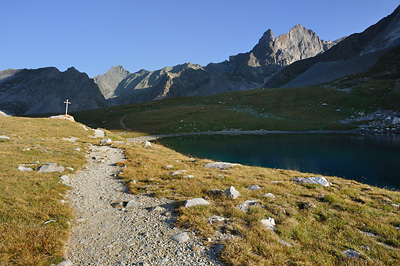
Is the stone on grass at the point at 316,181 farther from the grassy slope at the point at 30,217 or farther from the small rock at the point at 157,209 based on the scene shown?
the grassy slope at the point at 30,217

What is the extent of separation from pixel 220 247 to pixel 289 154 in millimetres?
41662

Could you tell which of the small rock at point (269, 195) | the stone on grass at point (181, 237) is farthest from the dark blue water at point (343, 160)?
the stone on grass at point (181, 237)

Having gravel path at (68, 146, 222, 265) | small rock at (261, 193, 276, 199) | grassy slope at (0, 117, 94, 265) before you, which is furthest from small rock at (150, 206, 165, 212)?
small rock at (261, 193, 276, 199)

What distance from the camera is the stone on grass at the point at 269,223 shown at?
8.63 metres

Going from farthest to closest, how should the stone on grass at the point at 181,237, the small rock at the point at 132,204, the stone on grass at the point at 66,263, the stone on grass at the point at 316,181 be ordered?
the stone on grass at the point at 316,181
the small rock at the point at 132,204
the stone on grass at the point at 181,237
the stone on grass at the point at 66,263

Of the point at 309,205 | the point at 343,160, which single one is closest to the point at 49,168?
the point at 309,205

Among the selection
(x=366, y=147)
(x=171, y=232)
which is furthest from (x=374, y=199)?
(x=366, y=147)

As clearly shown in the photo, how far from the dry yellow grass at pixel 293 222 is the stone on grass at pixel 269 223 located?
29 centimetres

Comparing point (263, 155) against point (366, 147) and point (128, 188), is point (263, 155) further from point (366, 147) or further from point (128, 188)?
point (128, 188)

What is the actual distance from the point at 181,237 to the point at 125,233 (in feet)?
8.15

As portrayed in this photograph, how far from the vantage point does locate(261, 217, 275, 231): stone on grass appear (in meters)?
8.63

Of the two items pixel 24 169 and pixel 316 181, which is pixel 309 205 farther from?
pixel 24 169

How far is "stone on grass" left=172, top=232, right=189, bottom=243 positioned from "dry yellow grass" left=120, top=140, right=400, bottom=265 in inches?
21.6

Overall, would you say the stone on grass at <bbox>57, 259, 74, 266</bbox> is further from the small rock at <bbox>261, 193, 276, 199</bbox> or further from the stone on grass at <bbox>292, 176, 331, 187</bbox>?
the stone on grass at <bbox>292, 176, 331, 187</bbox>
